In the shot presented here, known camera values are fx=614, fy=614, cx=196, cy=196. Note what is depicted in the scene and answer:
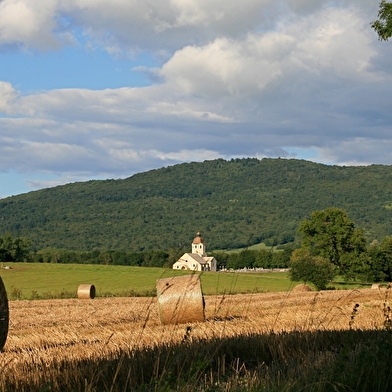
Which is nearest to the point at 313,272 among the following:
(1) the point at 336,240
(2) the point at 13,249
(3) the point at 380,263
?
(1) the point at 336,240

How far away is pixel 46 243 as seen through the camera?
151 meters

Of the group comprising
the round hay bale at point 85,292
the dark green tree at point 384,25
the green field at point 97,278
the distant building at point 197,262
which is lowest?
the green field at point 97,278

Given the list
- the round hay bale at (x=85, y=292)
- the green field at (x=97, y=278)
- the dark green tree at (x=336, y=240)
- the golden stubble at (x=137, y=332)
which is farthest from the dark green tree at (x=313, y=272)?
the golden stubble at (x=137, y=332)

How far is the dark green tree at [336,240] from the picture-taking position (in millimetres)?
68500

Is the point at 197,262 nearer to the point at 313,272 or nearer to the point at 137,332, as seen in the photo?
the point at 137,332

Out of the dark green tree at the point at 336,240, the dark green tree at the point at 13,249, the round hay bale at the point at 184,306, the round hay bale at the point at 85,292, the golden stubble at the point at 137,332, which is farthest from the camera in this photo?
the dark green tree at the point at 13,249

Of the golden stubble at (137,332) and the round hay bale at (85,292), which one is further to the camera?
the round hay bale at (85,292)

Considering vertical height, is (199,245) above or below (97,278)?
above

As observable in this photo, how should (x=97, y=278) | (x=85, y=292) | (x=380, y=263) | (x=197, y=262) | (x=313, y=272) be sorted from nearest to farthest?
(x=197, y=262) → (x=85, y=292) → (x=313, y=272) → (x=97, y=278) → (x=380, y=263)

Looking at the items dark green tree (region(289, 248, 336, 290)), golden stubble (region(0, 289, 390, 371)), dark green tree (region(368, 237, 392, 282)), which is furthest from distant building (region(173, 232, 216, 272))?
dark green tree (region(368, 237, 392, 282))

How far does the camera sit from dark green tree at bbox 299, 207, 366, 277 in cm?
6850

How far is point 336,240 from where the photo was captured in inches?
2763

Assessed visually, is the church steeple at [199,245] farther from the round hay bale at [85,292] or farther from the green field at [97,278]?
the green field at [97,278]

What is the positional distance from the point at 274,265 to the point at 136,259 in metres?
21.0
